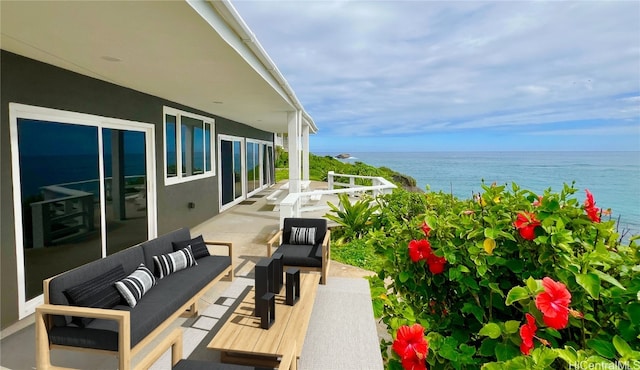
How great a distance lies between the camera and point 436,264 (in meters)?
1.65

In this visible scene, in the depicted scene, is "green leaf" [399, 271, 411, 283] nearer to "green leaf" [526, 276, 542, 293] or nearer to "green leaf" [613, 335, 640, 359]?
"green leaf" [526, 276, 542, 293]

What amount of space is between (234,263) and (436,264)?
4.34 meters

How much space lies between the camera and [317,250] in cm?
488

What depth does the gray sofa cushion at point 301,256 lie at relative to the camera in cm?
464

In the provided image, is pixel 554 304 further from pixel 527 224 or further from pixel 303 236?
pixel 303 236

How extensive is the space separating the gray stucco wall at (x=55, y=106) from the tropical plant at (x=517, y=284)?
12.8 feet

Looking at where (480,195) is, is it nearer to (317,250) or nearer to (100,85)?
(317,250)

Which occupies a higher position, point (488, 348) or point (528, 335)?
point (528, 335)

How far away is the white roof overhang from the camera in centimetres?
253

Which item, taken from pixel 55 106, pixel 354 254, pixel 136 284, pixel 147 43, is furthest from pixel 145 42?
pixel 354 254

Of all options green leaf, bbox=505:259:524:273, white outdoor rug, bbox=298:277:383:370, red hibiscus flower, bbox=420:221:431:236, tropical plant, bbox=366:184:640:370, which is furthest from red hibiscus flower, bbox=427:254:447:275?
white outdoor rug, bbox=298:277:383:370

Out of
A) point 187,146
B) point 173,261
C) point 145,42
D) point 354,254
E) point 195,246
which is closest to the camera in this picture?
point 145,42

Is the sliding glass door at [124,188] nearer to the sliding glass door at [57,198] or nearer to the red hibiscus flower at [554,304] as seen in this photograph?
the sliding glass door at [57,198]

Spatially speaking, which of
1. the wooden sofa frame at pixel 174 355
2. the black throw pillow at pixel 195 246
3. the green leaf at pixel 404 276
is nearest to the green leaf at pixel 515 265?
the green leaf at pixel 404 276
